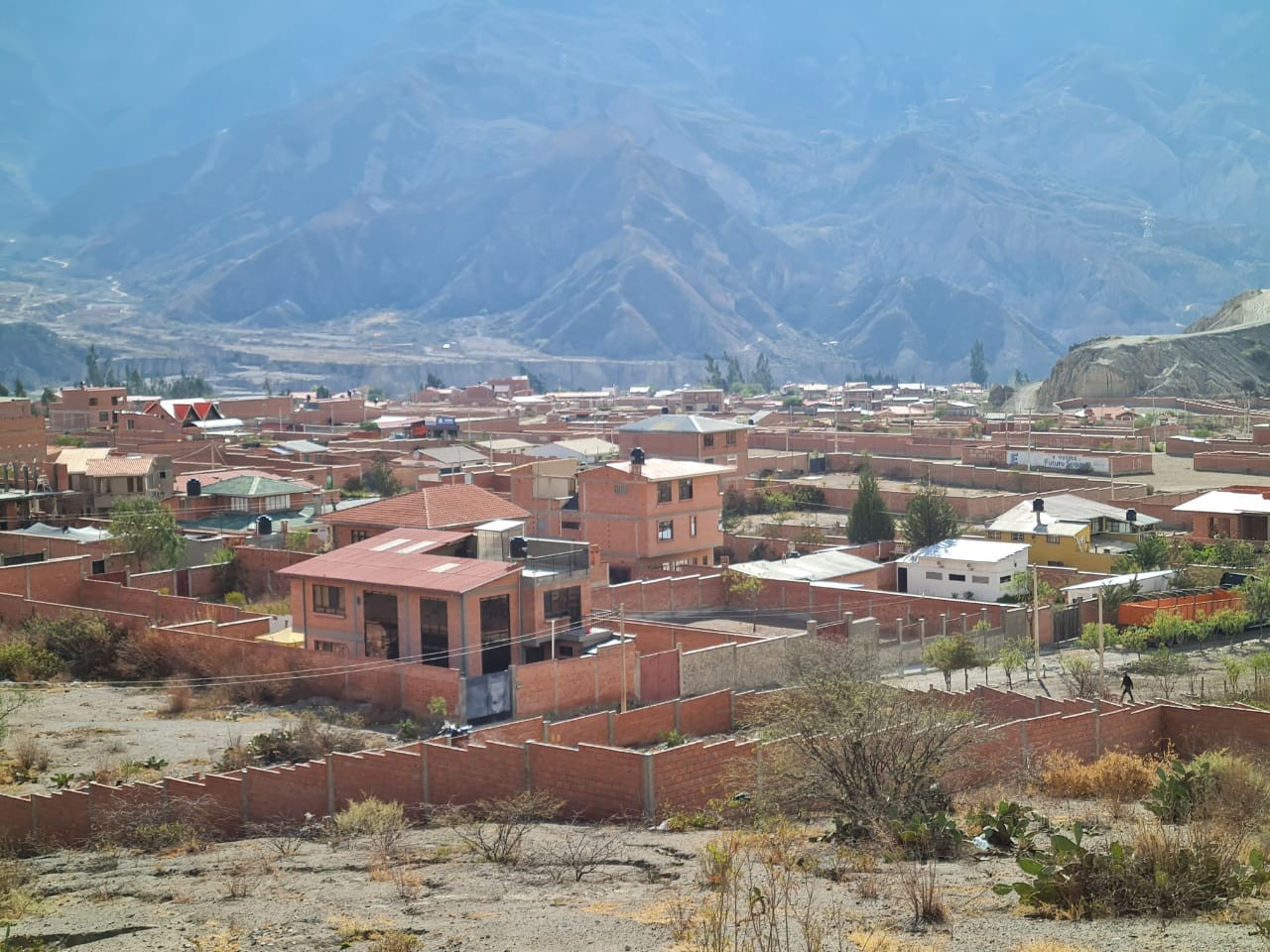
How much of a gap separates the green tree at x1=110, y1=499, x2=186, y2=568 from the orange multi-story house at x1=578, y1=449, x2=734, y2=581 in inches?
465

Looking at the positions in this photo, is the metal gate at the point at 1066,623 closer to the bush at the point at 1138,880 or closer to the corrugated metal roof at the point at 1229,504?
the corrugated metal roof at the point at 1229,504

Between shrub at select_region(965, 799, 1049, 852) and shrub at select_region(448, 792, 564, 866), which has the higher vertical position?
shrub at select_region(965, 799, 1049, 852)

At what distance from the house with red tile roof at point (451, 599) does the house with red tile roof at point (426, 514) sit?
9.29 ft

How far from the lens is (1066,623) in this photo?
120ft

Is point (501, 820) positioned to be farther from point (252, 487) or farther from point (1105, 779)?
point (252, 487)

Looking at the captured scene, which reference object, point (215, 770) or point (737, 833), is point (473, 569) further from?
point (737, 833)

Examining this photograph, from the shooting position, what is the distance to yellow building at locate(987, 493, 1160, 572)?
1815 inches

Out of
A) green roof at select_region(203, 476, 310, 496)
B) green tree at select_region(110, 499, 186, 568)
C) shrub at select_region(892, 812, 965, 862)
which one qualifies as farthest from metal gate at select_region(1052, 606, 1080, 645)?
green roof at select_region(203, 476, 310, 496)

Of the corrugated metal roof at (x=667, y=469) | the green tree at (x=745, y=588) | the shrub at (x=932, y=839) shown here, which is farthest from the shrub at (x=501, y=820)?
the corrugated metal roof at (x=667, y=469)

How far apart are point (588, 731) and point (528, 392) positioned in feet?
495

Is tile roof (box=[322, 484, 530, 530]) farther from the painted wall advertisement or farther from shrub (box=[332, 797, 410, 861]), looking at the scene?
the painted wall advertisement

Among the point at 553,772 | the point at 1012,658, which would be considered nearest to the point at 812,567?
the point at 1012,658

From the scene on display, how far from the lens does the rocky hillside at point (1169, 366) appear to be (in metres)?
130

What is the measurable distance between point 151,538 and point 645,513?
14.1 meters
